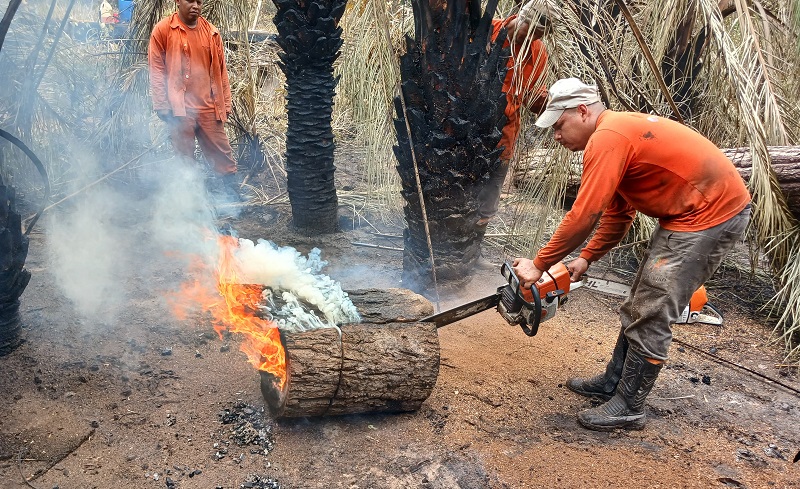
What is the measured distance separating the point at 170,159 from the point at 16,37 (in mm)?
2259

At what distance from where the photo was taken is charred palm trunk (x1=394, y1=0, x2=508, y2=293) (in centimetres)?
439

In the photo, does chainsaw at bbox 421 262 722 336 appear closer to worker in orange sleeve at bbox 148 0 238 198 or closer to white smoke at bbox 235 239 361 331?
white smoke at bbox 235 239 361 331

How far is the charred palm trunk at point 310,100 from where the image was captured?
18.5ft

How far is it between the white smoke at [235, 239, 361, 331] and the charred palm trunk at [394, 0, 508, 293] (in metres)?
1.50

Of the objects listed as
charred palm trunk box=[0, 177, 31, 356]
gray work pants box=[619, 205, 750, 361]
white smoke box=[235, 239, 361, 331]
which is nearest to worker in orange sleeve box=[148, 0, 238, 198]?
charred palm trunk box=[0, 177, 31, 356]

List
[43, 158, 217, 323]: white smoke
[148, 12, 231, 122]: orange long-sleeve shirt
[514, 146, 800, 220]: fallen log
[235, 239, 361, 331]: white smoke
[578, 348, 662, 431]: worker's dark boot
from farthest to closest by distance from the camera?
[148, 12, 231, 122]: orange long-sleeve shirt
[514, 146, 800, 220]: fallen log
[43, 158, 217, 323]: white smoke
[578, 348, 662, 431]: worker's dark boot
[235, 239, 361, 331]: white smoke

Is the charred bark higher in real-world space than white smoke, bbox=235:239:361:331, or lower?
lower

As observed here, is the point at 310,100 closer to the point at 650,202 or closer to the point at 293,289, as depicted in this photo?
the point at 293,289

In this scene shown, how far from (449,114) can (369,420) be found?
2.45m

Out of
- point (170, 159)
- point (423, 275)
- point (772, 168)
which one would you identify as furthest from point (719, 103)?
point (170, 159)

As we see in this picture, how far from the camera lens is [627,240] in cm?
614

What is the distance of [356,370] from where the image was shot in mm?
3195

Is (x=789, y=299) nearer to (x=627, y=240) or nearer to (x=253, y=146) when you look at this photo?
(x=627, y=240)

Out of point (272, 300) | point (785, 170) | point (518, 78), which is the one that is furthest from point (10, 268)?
point (785, 170)
